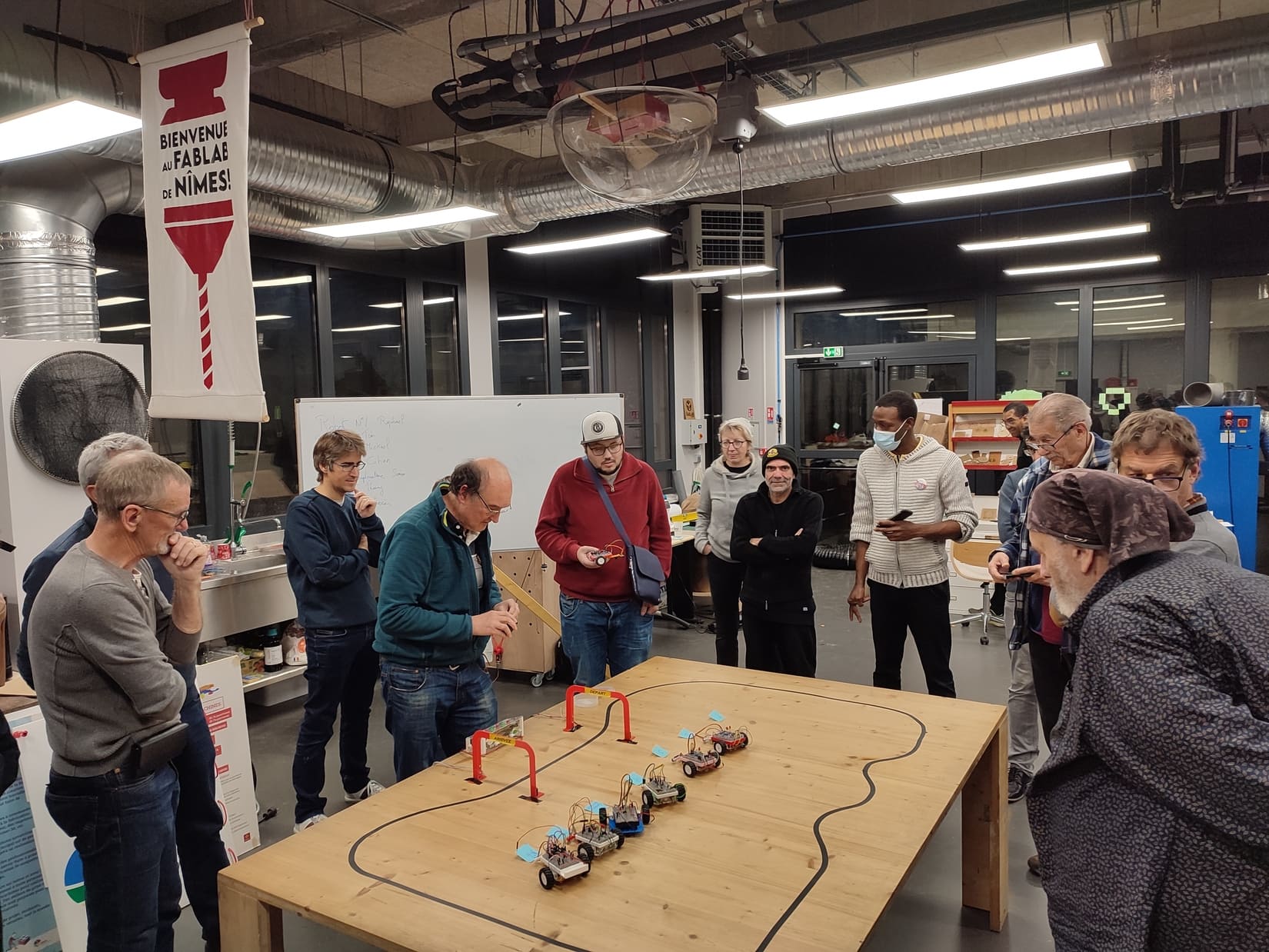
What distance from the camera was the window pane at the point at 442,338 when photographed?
264 inches

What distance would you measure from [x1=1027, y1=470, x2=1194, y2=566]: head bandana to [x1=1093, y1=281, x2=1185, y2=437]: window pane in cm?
692

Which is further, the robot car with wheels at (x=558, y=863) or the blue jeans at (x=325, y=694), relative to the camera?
the blue jeans at (x=325, y=694)

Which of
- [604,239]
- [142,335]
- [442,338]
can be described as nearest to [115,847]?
[142,335]

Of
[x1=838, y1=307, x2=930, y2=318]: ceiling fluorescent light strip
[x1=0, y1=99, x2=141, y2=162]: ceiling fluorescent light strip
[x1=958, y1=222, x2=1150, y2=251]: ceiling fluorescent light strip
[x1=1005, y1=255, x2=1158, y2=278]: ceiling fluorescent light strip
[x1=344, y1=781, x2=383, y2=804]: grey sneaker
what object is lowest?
[x1=344, y1=781, x2=383, y2=804]: grey sneaker

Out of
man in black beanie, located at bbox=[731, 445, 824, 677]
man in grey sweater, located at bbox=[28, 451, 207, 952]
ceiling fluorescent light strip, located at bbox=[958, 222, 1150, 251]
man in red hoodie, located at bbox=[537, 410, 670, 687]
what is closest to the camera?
man in grey sweater, located at bbox=[28, 451, 207, 952]

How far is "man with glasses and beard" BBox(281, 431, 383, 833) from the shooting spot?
324cm

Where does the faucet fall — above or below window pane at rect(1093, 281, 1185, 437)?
below

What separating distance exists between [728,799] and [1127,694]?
3.28ft

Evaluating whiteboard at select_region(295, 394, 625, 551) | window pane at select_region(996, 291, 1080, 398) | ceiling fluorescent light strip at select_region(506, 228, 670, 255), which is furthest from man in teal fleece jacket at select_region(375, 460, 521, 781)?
window pane at select_region(996, 291, 1080, 398)

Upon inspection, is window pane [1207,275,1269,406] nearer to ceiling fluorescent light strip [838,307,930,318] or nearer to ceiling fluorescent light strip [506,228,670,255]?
ceiling fluorescent light strip [838,307,930,318]

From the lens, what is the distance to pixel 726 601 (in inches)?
169

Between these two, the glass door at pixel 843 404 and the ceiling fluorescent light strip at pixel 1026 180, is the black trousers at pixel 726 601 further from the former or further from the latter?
the glass door at pixel 843 404

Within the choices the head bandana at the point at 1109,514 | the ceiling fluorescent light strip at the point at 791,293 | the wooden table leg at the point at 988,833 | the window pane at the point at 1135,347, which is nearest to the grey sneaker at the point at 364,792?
the wooden table leg at the point at 988,833

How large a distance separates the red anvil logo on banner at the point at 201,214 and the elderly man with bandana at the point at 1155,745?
248 centimetres
